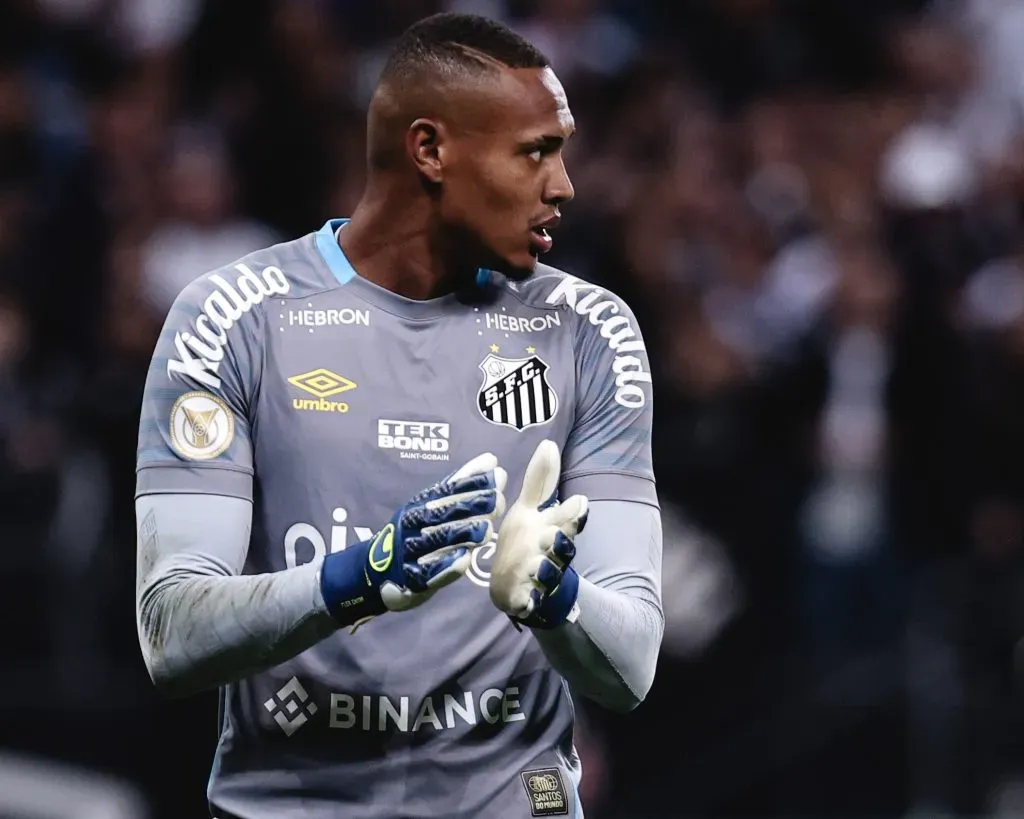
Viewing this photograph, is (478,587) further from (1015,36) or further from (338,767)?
(1015,36)

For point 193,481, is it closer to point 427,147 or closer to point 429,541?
point 429,541

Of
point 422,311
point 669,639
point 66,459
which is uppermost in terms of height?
point 422,311

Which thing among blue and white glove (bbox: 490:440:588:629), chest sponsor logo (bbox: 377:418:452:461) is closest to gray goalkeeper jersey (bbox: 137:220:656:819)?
chest sponsor logo (bbox: 377:418:452:461)

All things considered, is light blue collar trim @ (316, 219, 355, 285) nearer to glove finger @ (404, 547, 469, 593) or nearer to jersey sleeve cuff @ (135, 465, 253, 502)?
jersey sleeve cuff @ (135, 465, 253, 502)

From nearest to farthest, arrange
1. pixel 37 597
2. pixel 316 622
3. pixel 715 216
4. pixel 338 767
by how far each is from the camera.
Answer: pixel 316 622 → pixel 338 767 → pixel 37 597 → pixel 715 216

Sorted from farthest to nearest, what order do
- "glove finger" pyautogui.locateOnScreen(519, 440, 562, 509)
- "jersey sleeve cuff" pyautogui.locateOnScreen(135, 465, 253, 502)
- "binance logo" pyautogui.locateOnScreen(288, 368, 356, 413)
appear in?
"binance logo" pyautogui.locateOnScreen(288, 368, 356, 413)
"jersey sleeve cuff" pyautogui.locateOnScreen(135, 465, 253, 502)
"glove finger" pyautogui.locateOnScreen(519, 440, 562, 509)

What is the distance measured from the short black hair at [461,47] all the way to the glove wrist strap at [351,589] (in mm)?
1097

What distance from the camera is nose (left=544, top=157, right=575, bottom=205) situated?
158 inches

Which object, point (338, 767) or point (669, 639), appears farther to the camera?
point (669, 639)

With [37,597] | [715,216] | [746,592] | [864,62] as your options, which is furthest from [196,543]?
[864,62]

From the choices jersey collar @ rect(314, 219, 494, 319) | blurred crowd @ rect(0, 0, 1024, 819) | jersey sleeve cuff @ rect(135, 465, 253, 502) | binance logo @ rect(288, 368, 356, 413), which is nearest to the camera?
jersey sleeve cuff @ rect(135, 465, 253, 502)

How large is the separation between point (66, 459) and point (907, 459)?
3992 millimetres

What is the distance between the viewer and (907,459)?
9.33 meters

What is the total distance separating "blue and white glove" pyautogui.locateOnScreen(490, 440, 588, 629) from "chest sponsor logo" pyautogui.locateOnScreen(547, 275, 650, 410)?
2.03 ft
